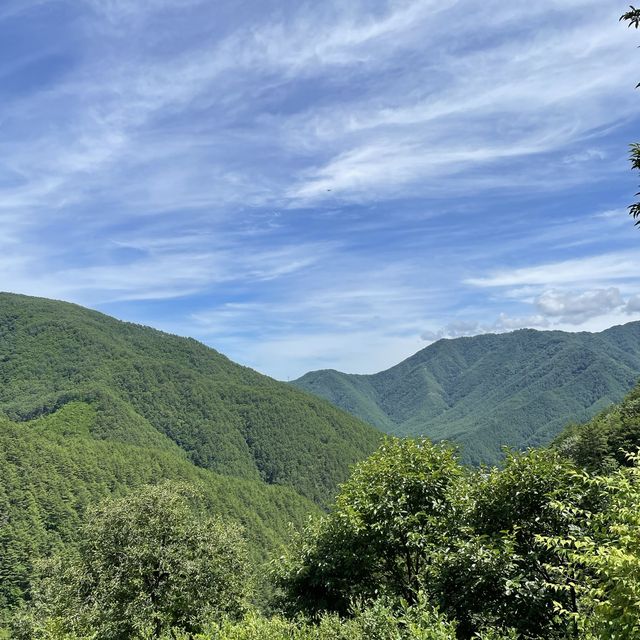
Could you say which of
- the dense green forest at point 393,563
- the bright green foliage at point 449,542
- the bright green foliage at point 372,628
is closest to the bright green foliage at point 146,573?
the dense green forest at point 393,563

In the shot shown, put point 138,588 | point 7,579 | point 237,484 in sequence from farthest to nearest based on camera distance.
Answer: point 237,484 < point 7,579 < point 138,588

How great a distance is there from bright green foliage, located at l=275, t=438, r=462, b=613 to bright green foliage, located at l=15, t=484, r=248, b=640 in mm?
6201

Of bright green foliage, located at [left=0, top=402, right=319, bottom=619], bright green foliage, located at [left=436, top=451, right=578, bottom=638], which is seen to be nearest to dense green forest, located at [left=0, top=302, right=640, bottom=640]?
bright green foliage, located at [left=436, top=451, right=578, bottom=638]

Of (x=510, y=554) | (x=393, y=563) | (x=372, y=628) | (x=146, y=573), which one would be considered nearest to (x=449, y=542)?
(x=510, y=554)

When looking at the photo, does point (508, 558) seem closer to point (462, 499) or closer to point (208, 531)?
point (462, 499)

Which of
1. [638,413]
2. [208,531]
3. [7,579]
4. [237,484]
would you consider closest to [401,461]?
[208,531]

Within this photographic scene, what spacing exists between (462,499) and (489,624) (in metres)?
3.64

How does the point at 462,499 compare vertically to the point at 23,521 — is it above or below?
above

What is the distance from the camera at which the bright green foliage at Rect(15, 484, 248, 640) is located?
66.1ft

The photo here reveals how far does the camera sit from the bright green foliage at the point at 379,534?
1544cm

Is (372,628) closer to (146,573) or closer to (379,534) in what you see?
(379,534)

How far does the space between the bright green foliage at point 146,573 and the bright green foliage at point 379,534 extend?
620 centimetres

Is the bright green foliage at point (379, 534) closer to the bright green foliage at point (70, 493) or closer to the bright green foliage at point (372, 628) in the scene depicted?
the bright green foliage at point (372, 628)

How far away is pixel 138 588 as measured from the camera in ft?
69.4
